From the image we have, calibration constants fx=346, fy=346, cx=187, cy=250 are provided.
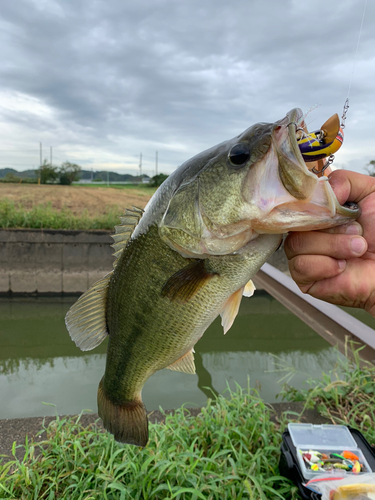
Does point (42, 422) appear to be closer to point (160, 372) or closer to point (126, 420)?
point (126, 420)

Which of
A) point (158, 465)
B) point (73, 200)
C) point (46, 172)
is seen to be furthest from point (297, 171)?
point (46, 172)

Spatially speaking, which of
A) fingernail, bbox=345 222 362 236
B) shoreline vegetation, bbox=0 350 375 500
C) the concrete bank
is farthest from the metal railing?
the concrete bank

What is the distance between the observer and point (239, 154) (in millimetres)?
1086

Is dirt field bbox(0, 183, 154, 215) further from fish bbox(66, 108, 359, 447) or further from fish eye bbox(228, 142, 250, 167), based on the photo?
fish eye bbox(228, 142, 250, 167)

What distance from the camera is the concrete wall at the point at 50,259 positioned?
9.16m

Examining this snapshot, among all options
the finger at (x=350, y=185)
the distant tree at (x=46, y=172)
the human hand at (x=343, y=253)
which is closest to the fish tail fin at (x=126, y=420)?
the human hand at (x=343, y=253)

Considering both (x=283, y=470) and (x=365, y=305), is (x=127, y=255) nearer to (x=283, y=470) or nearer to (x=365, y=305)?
(x=365, y=305)

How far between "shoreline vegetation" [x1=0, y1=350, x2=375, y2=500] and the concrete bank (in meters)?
6.77

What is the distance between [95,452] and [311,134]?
2.50 meters

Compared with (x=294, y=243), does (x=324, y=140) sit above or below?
above

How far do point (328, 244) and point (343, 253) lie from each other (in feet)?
0.20

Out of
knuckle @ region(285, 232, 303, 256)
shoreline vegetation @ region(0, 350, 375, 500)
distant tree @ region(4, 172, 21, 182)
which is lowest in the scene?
shoreline vegetation @ region(0, 350, 375, 500)

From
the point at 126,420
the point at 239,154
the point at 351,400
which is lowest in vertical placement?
the point at 351,400

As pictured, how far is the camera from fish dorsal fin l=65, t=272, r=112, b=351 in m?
1.54
